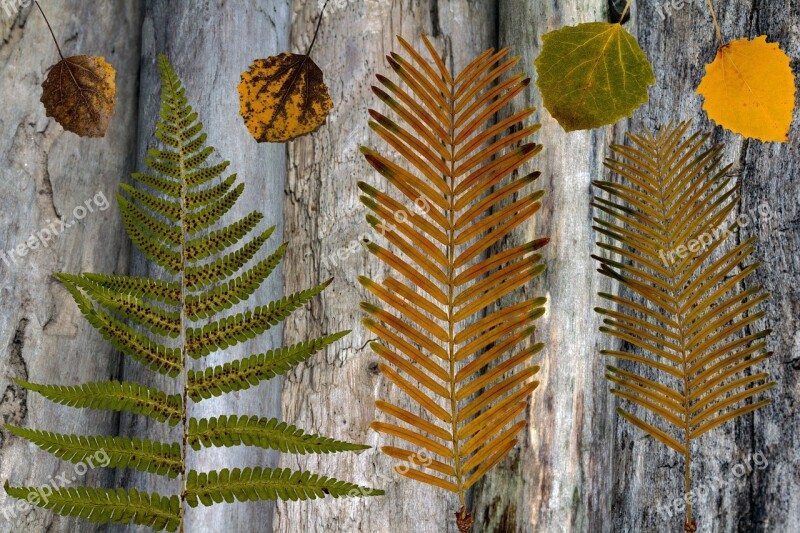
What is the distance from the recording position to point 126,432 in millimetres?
1336

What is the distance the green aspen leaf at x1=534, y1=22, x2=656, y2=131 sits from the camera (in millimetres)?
990

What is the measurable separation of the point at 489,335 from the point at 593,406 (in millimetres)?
382

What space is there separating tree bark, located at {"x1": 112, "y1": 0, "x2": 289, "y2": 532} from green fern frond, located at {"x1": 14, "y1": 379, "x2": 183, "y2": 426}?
1.50 feet

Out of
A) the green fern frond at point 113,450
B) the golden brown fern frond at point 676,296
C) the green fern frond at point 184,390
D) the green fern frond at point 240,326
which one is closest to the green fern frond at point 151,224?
the green fern frond at point 184,390

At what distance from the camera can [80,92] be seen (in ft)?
4.11

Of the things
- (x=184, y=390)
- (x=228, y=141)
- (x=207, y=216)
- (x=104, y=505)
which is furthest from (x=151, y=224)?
(x=228, y=141)

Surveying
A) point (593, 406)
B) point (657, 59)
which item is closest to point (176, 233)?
point (593, 406)

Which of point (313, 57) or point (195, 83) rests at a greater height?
point (313, 57)

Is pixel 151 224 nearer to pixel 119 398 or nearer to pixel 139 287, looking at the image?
pixel 139 287

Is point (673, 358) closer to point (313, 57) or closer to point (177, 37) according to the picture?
point (313, 57)

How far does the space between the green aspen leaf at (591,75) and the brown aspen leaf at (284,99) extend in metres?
0.37

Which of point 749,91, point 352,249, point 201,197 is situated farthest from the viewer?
point 352,249

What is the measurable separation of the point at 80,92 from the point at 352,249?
0.53m

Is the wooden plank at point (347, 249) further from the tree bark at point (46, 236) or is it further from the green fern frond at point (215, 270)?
the green fern frond at point (215, 270)
